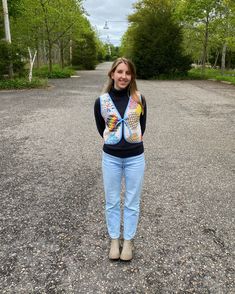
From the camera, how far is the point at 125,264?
287cm

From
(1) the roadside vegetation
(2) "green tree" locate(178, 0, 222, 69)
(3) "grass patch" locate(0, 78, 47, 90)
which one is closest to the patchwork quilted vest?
(3) "grass patch" locate(0, 78, 47, 90)

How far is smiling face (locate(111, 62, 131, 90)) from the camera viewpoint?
2.59 metres

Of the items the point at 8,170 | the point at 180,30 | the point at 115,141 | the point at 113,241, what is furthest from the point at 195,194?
the point at 180,30

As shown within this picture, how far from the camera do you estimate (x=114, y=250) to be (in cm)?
294

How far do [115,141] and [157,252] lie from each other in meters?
1.26

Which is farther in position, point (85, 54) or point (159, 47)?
point (85, 54)

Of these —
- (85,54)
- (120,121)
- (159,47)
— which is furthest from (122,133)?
(85,54)

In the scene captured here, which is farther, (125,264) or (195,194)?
(195,194)

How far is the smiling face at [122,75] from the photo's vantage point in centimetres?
259

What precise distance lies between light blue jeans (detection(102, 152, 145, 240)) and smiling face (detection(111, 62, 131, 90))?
2.15 feet

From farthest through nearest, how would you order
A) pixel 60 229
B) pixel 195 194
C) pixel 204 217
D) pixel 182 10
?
pixel 182 10 → pixel 195 194 → pixel 204 217 → pixel 60 229

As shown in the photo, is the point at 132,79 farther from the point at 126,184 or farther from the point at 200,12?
the point at 200,12

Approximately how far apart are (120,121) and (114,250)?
1.29 m

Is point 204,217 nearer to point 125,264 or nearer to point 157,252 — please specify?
point 157,252
